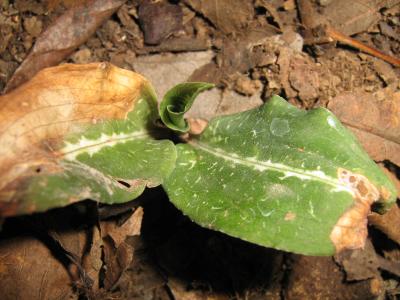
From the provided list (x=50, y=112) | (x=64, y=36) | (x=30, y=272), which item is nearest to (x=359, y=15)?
(x=64, y=36)

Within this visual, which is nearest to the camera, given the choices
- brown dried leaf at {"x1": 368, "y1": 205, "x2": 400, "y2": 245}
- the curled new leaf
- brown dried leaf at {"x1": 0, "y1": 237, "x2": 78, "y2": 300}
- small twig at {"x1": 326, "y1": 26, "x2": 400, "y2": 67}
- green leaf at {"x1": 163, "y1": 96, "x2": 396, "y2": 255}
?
the curled new leaf

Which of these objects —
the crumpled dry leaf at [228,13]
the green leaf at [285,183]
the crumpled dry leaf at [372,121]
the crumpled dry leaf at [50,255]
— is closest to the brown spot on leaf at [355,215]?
the green leaf at [285,183]

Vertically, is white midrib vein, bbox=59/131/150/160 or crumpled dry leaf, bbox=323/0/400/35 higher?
crumpled dry leaf, bbox=323/0/400/35

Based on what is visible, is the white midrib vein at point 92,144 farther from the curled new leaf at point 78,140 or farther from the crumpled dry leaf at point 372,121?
the crumpled dry leaf at point 372,121

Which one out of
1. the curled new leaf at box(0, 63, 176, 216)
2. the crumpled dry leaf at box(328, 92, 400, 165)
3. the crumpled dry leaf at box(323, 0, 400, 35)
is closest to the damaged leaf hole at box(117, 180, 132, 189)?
the curled new leaf at box(0, 63, 176, 216)

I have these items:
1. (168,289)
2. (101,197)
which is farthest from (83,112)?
(168,289)

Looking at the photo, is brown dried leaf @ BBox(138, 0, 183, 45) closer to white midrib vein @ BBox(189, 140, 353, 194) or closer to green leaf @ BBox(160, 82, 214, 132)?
green leaf @ BBox(160, 82, 214, 132)

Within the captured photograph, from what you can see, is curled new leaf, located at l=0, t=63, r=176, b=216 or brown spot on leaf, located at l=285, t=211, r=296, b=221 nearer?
curled new leaf, located at l=0, t=63, r=176, b=216

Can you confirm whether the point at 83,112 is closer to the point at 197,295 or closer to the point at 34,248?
the point at 34,248
